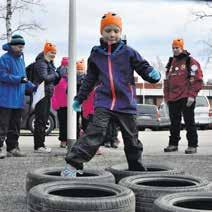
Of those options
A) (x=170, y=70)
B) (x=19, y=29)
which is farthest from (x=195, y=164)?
(x=19, y=29)

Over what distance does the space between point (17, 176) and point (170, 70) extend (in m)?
3.63

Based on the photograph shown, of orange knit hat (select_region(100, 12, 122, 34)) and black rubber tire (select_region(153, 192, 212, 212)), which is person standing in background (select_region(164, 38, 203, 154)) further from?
black rubber tire (select_region(153, 192, 212, 212))

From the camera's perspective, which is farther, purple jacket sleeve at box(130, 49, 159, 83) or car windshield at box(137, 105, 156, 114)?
car windshield at box(137, 105, 156, 114)

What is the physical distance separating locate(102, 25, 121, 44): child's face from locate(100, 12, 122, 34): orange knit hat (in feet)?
0.11

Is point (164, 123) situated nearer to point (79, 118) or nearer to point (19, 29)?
point (19, 29)

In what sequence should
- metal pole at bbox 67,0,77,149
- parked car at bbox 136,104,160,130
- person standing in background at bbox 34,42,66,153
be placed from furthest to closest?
parked car at bbox 136,104,160,130
person standing in background at bbox 34,42,66,153
metal pole at bbox 67,0,77,149

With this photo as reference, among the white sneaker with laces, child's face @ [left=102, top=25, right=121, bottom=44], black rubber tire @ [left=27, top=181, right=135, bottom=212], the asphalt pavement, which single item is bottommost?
the asphalt pavement

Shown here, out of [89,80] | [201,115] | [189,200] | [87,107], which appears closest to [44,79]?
[87,107]

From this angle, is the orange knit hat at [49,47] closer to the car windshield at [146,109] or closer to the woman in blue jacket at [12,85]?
the woman in blue jacket at [12,85]

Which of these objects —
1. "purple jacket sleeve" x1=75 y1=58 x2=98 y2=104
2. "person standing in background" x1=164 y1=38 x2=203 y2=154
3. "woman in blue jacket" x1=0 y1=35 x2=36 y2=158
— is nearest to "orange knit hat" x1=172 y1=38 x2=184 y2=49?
"person standing in background" x1=164 y1=38 x2=203 y2=154

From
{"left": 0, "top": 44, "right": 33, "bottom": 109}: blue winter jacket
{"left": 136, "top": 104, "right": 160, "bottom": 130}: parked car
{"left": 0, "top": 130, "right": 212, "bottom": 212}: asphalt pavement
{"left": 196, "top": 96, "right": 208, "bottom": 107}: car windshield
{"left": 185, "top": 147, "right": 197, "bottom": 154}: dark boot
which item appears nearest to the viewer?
{"left": 0, "top": 130, "right": 212, "bottom": 212}: asphalt pavement

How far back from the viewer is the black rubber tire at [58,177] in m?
4.35

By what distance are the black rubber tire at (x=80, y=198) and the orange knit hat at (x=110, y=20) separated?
65.5 inches

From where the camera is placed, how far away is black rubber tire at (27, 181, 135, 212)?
136 inches
